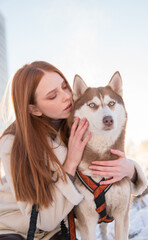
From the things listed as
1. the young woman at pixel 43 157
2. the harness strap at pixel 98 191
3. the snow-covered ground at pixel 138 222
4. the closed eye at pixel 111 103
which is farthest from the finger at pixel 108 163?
the snow-covered ground at pixel 138 222

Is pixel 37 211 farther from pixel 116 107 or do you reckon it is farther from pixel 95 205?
pixel 116 107

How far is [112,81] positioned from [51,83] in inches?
16.8

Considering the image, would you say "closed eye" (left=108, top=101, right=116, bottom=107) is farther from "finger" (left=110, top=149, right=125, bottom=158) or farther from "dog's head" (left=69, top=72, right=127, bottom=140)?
"finger" (left=110, top=149, right=125, bottom=158)

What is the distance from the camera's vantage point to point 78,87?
131 cm

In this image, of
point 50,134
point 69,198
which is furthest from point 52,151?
point 69,198

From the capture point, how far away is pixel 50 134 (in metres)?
1.41

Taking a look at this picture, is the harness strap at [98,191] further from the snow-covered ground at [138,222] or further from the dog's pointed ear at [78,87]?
the snow-covered ground at [138,222]

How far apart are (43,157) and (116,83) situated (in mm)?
704

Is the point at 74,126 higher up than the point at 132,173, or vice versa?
the point at 74,126

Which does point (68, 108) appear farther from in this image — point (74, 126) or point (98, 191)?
point (98, 191)

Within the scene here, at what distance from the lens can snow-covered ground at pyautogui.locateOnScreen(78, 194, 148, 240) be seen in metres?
2.08

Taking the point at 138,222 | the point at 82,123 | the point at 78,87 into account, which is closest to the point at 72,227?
the point at 82,123

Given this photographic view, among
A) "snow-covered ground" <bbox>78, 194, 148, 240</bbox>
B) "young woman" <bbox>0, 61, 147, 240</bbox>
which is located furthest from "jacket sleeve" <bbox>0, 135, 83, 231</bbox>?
"snow-covered ground" <bbox>78, 194, 148, 240</bbox>

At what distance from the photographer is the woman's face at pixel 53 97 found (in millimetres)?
1354
